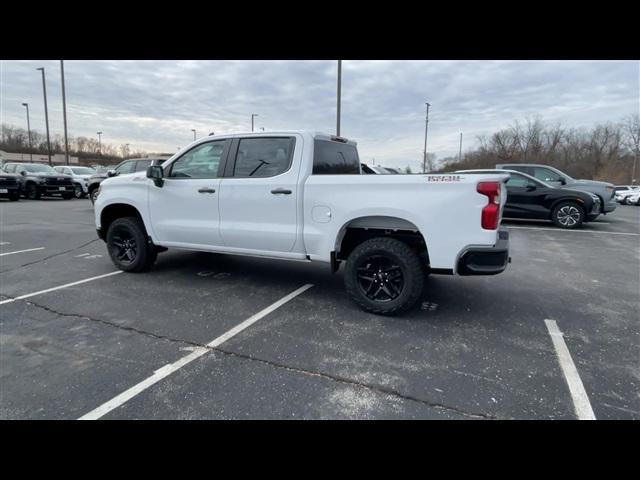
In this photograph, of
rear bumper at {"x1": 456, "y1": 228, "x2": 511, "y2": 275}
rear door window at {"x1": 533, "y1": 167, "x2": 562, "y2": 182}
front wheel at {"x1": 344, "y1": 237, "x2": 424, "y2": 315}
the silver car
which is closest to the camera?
rear bumper at {"x1": 456, "y1": 228, "x2": 511, "y2": 275}

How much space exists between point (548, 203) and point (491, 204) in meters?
8.64

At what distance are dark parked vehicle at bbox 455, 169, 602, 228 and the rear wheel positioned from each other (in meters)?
9.26

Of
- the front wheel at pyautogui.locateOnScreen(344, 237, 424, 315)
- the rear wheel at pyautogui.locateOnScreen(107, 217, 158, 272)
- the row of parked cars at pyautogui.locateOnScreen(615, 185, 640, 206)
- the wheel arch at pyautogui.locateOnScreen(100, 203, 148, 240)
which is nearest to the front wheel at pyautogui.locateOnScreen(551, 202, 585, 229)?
the front wheel at pyautogui.locateOnScreen(344, 237, 424, 315)

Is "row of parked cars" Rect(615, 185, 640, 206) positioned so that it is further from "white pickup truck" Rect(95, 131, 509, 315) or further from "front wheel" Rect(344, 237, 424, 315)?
"front wheel" Rect(344, 237, 424, 315)

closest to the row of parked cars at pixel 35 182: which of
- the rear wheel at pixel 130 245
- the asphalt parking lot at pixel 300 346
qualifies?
the rear wheel at pixel 130 245

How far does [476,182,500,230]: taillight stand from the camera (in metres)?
3.15

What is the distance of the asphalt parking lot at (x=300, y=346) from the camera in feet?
7.62

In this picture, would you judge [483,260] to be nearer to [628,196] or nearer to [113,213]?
[113,213]

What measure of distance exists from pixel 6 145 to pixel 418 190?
93.4 metres

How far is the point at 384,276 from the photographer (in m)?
3.76
